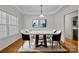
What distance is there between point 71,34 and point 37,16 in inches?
45.9

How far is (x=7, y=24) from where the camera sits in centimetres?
325

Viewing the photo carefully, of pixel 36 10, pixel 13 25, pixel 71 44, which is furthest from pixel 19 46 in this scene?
pixel 71 44

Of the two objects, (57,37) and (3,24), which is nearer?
(3,24)

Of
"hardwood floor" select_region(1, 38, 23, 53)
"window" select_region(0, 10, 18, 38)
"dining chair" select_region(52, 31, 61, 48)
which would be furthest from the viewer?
"dining chair" select_region(52, 31, 61, 48)

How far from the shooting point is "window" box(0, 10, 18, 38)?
3200 millimetres

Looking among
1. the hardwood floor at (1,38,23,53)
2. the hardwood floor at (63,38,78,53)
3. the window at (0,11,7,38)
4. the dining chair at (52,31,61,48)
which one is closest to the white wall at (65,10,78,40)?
the hardwood floor at (63,38,78,53)

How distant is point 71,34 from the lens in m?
3.35

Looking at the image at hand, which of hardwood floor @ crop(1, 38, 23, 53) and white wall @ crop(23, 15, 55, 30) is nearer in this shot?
hardwood floor @ crop(1, 38, 23, 53)

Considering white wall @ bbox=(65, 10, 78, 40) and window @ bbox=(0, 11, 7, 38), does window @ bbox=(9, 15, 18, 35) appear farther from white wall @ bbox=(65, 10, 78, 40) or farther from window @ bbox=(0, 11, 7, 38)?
white wall @ bbox=(65, 10, 78, 40)

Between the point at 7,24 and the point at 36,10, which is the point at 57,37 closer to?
the point at 36,10

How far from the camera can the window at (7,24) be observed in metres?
3.20

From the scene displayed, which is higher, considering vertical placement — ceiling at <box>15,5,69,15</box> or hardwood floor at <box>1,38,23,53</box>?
ceiling at <box>15,5,69,15</box>

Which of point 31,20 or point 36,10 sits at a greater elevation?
point 36,10
